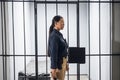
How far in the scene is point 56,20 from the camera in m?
2.92

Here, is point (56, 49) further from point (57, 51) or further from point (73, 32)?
point (73, 32)

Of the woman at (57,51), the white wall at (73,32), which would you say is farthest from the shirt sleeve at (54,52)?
the white wall at (73,32)

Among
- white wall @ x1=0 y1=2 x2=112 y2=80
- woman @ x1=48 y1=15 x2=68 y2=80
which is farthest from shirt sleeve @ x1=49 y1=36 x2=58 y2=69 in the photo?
white wall @ x1=0 y1=2 x2=112 y2=80

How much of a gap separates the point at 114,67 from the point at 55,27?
51.5 inches

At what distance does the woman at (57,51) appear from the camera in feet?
9.15

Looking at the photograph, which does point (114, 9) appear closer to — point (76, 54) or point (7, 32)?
point (76, 54)

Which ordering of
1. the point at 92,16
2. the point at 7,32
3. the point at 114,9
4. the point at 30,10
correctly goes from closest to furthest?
the point at 114,9 → the point at 7,32 → the point at 92,16 → the point at 30,10

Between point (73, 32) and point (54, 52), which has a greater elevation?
point (73, 32)

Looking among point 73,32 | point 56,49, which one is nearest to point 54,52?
point 56,49

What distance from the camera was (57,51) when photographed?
2.81 meters

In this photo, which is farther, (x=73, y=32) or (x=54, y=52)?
(x=73, y=32)

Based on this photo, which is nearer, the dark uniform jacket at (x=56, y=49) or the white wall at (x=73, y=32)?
the dark uniform jacket at (x=56, y=49)

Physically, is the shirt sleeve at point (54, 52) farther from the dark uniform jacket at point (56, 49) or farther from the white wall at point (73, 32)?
the white wall at point (73, 32)

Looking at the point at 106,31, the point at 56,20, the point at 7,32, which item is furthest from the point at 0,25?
the point at 106,31
